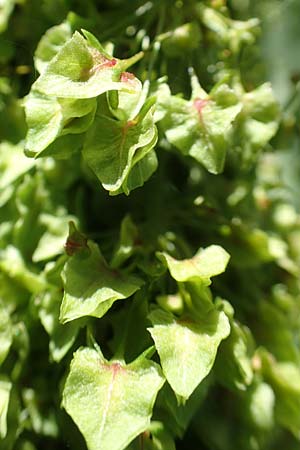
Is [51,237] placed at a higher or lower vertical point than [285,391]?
higher

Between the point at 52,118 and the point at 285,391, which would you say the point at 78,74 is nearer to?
the point at 52,118

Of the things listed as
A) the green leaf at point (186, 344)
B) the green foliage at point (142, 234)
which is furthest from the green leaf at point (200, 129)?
the green leaf at point (186, 344)

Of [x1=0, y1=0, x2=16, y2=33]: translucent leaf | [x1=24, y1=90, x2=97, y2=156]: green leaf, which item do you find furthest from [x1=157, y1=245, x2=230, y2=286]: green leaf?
[x1=0, y1=0, x2=16, y2=33]: translucent leaf

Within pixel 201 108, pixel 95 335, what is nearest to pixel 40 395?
pixel 95 335

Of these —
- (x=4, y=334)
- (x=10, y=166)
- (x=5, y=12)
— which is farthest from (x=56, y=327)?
(x=5, y=12)

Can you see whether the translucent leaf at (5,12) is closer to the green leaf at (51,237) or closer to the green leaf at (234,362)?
the green leaf at (51,237)

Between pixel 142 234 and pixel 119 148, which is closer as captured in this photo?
pixel 119 148

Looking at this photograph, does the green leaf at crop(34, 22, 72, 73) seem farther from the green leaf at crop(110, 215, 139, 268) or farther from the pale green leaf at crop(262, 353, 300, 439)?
the pale green leaf at crop(262, 353, 300, 439)

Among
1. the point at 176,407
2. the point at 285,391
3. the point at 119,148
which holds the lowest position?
the point at 285,391
